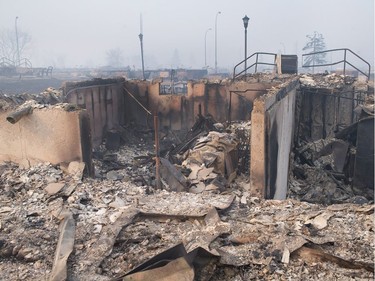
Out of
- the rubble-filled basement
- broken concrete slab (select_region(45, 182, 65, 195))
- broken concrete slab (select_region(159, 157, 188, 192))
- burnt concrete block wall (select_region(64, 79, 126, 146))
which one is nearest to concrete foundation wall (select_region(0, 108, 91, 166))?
the rubble-filled basement

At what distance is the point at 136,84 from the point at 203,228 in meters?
9.44

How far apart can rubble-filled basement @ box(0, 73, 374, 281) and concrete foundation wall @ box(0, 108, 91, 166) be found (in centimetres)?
2

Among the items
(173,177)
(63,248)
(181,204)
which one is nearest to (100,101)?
(173,177)

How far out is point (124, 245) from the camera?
14.0 feet

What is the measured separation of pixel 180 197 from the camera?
5.64 m

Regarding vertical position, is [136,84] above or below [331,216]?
above

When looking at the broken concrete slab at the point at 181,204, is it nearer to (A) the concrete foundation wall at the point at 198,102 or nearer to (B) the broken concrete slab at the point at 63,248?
(B) the broken concrete slab at the point at 63,248

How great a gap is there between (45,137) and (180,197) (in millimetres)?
2945

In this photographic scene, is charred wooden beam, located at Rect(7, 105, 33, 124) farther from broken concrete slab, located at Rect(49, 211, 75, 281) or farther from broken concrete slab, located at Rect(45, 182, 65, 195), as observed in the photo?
broken concrete slab, located at Rect(49, 211, 75, 281)

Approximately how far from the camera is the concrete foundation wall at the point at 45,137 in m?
6.57

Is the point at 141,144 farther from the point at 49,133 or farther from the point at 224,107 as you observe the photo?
the point at 49,133

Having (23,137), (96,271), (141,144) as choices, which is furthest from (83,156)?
(141,144)

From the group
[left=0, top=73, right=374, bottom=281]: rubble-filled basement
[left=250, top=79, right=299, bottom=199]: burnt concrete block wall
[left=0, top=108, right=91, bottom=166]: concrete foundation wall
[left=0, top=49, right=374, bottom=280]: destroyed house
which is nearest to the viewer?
[left=0, top=73, right=374, bottom=281]: rubble-filled basement

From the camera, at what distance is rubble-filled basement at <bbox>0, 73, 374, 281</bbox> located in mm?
3787
